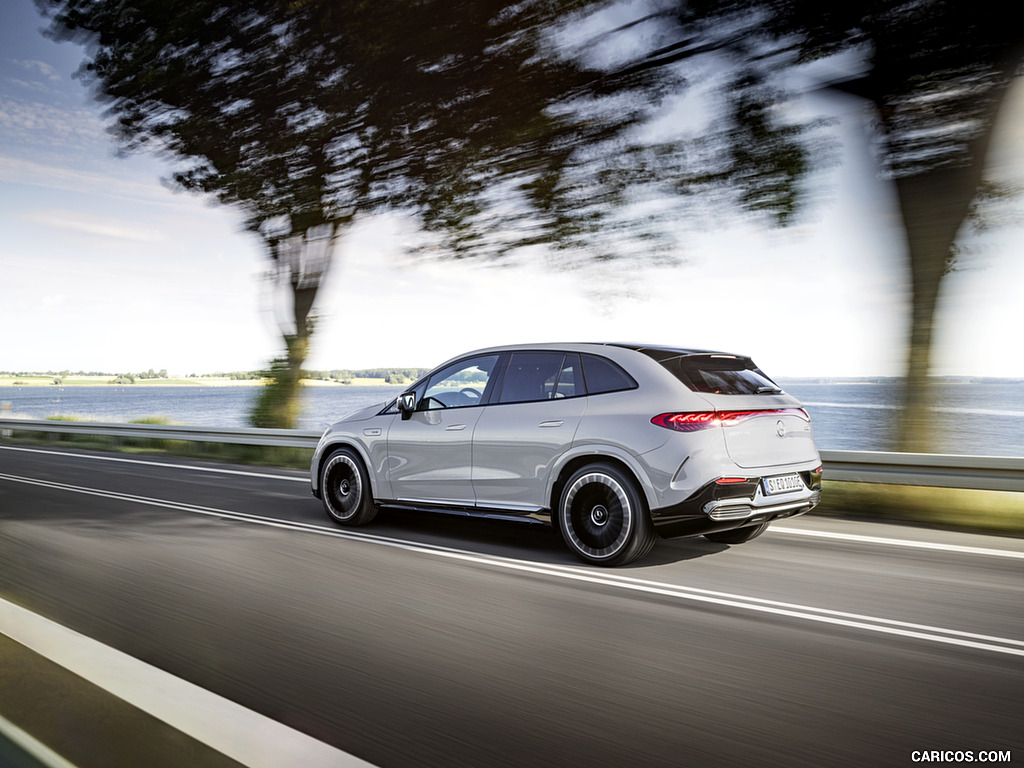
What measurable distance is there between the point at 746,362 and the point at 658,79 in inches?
204

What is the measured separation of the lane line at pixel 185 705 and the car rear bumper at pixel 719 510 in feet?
10.0

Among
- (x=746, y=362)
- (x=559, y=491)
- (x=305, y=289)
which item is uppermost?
(x=305, y=289)

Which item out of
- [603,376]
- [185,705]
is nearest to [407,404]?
[603,376]

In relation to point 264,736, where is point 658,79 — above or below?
above

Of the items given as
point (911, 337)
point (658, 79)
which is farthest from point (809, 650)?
point (658, 79)

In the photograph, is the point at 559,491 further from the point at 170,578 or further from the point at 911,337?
the point at 911,337

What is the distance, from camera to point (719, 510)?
5.23m

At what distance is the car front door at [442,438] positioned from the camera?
6.57m

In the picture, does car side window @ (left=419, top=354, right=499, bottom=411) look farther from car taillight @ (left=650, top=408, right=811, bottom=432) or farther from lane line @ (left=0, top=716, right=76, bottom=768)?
lane line @ (left=0, top=716, right=76, bottom=768)

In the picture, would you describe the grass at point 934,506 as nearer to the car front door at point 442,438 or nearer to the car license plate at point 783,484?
the car license plate at point 783,484

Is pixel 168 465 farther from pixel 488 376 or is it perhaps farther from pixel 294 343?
pixel 488 376

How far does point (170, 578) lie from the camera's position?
5.39 meters

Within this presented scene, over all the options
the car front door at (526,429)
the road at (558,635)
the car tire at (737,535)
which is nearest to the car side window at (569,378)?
the car front door at (526,429)

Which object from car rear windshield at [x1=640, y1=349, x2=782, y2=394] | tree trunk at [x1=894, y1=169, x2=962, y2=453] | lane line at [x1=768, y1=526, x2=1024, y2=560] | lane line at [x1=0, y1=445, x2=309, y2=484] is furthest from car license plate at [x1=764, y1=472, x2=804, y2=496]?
lane line at [x1=0, y1=445, x2=309, y2=484]
